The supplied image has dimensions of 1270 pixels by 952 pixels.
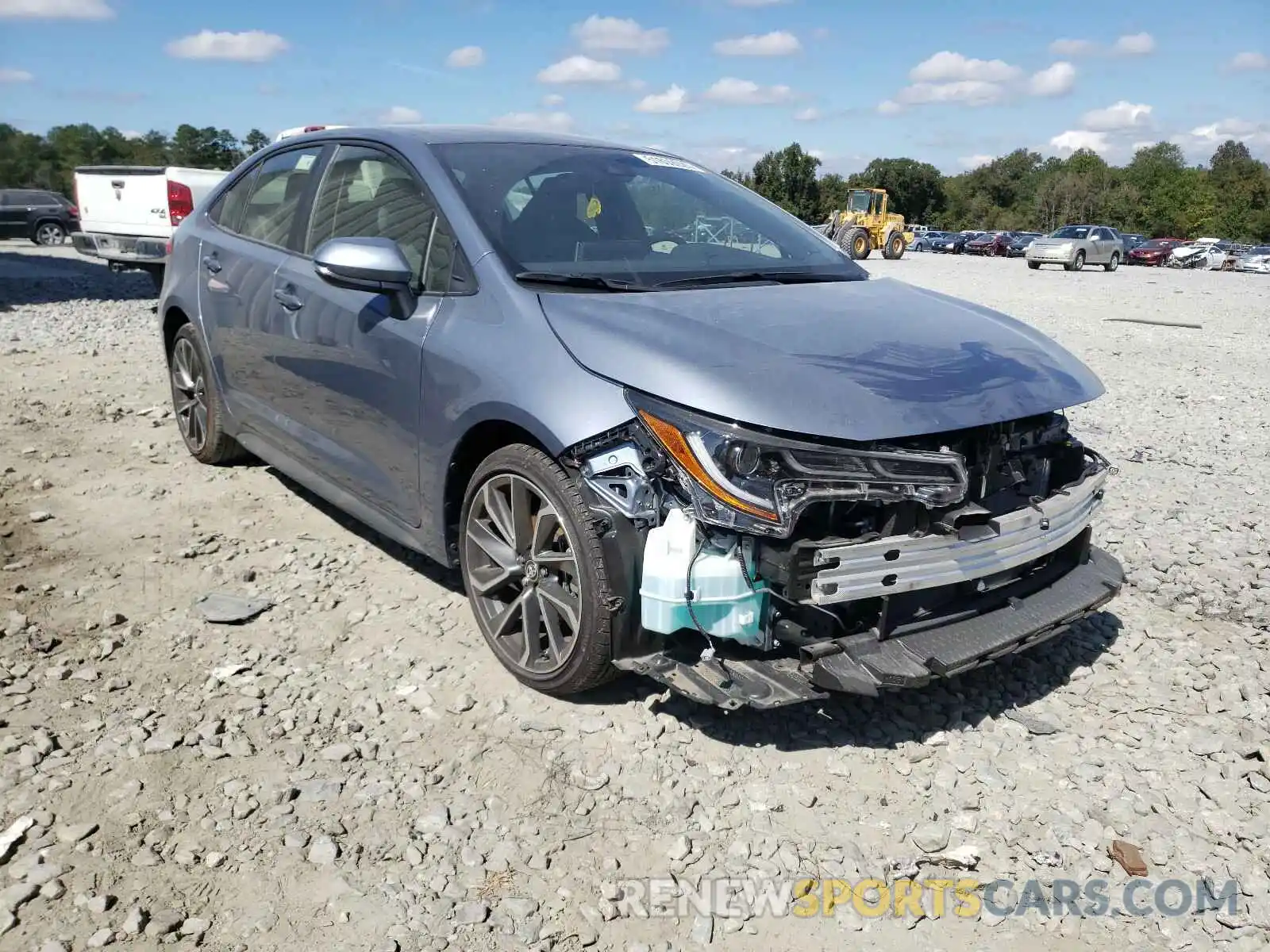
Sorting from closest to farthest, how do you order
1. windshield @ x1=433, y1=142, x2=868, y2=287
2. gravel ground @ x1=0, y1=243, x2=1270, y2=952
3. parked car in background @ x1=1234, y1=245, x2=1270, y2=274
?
1. gravel ground @ x1=0, y1=243, x2=1270, y2=952
2. windshield @ x1=433, y1=142, x2=868, y2=287
3. parked car in background @ x1=1234, y1=245, x2=1270, y2=274

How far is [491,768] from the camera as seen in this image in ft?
9.46

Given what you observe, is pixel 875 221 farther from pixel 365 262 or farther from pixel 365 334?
pixel 365 262

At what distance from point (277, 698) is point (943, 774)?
2.12 metres

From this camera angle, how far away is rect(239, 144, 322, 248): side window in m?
4.38

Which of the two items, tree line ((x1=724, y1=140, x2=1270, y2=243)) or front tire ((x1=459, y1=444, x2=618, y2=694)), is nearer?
front tire ((x1=459, y1=444, x2=618, y2=694))

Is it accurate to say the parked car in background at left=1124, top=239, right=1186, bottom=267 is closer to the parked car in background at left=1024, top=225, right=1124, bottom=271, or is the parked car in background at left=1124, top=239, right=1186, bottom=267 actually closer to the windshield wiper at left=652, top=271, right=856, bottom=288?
the parked car in background at left=1024, top=225, right=1124, bottom=271


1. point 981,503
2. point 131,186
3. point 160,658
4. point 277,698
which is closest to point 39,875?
point 277,698

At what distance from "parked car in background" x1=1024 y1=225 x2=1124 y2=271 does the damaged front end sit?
34.4 m

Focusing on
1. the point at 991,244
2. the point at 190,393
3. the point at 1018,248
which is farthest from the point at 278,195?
the point at 991,244

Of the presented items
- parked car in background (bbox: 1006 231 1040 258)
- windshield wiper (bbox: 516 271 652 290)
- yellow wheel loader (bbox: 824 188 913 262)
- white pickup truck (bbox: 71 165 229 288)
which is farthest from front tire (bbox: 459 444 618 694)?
parked car in background (bbox: 1006 231 1040 258)

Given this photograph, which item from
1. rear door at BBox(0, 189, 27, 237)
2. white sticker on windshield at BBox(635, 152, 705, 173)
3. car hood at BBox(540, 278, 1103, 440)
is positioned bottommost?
car hood at BBox(540, 278, 1103, 440)

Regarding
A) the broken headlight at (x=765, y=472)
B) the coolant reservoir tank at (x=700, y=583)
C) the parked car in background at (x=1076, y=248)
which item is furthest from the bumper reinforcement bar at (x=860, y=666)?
the parked car in background at (x=1076, y=248)

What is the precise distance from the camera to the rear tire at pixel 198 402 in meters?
5.16

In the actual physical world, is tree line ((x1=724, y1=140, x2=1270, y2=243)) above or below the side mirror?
above
